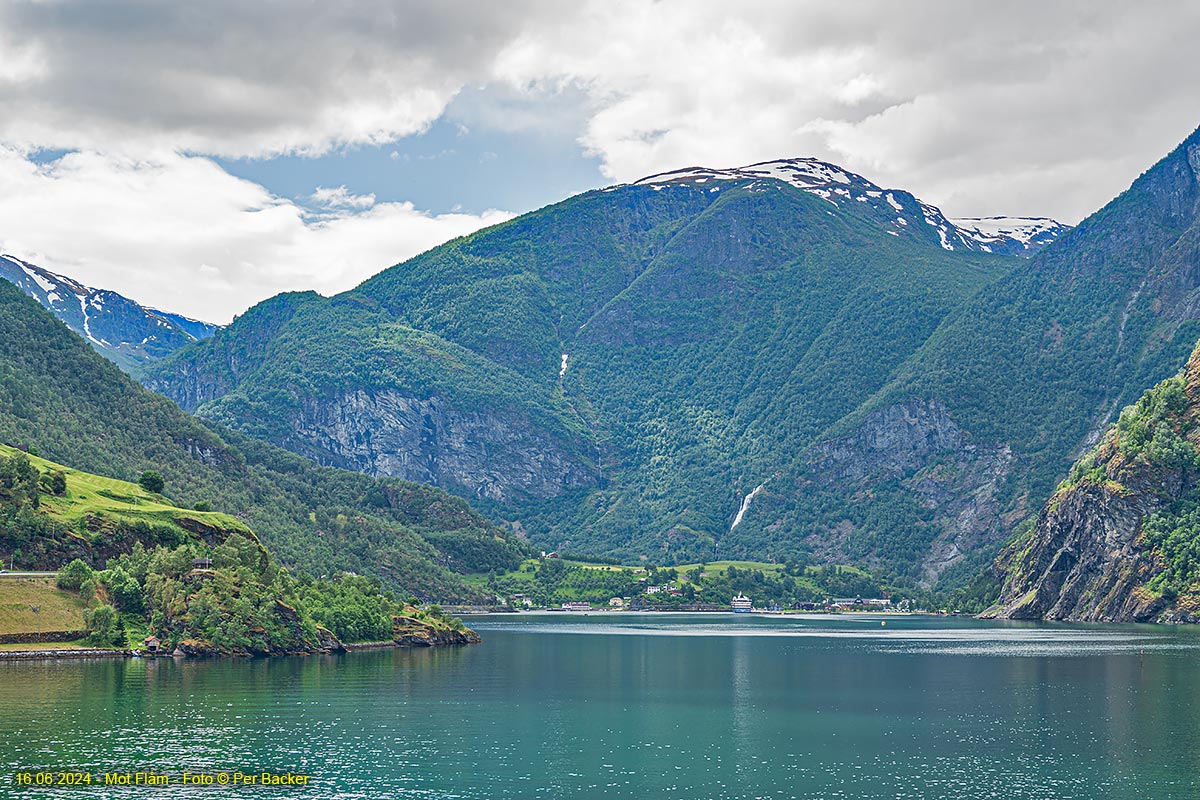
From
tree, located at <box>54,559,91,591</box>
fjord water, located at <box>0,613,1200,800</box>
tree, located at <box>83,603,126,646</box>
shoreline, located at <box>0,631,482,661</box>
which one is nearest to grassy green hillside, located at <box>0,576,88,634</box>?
tree, located at <box>54,559,91,591</box>

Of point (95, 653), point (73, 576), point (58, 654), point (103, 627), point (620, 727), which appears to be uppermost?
point (73, 576)

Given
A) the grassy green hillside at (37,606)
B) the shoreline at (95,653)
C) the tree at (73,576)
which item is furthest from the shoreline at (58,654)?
the tree at (73,576)

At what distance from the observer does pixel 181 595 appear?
508 feet

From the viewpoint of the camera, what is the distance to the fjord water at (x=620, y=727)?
246 feet

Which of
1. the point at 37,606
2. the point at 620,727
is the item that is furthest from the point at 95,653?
the point at 620,727

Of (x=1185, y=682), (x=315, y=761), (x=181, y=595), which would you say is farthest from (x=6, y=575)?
(x=1185, y=682)

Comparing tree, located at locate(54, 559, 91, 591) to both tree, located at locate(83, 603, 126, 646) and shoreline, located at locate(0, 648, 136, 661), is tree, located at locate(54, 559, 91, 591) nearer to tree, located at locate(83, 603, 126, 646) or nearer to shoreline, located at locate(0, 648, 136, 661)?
tree, located at locate(83, 603, 126, 646)

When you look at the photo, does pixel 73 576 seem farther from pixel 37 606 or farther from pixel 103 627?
pixel 103 627

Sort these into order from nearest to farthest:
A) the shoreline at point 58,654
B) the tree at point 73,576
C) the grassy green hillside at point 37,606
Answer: the shoreline at point 58,654, the grassy green hillside at point 37,606, the tree at point 73,576

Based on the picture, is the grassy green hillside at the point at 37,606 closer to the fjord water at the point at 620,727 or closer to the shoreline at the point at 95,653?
the shoreline at the point at 95,653

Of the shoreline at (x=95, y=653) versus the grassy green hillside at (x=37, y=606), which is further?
the grassy green hillside at (x=37, y=606)

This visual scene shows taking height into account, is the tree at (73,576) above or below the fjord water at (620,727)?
above

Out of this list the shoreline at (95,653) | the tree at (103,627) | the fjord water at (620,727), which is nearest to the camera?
the fjord water at (620,727)

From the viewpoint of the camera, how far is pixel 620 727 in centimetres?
9869
